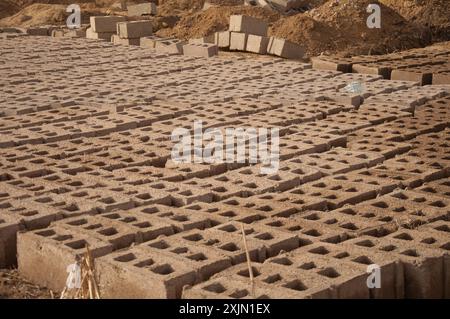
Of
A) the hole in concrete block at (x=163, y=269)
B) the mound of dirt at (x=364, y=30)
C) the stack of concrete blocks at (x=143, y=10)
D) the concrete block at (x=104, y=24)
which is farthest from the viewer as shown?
the stack of concrete blocks at (x=143, y=10)

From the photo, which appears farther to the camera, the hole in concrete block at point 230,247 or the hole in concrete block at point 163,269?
the hole in concrete block at point 230,247

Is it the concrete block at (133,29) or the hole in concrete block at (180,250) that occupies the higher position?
the concrete block at (133,29)

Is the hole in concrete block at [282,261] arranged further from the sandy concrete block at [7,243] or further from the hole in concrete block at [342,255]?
the sandy concrete block at [7,243]

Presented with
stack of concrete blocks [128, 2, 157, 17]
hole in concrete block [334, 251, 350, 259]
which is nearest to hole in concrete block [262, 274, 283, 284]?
hole in concrete block [334, 251, 350, 259]

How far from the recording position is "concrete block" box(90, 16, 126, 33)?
750 inches

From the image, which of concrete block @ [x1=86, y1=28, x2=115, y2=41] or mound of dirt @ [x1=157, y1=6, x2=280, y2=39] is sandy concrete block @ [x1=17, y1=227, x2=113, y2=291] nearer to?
concrete block @ [x1=86, y1=28, x2=115, y2=41]

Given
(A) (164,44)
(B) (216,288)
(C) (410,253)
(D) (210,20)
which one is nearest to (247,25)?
(A) (164,44)

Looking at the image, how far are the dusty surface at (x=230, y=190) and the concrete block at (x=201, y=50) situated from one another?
3.25m

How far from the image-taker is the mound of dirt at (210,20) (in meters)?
20.3

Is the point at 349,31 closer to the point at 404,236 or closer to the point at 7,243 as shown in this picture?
the point at 404,236

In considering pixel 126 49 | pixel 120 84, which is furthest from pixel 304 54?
pixel 120 84

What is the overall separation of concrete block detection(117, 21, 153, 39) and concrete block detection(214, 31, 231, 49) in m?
1.54

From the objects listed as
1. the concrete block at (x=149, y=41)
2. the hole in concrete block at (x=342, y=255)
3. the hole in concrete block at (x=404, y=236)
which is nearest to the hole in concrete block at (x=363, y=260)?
the hole in concrete block at (x=342, y=255)

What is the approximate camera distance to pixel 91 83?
12602mm
